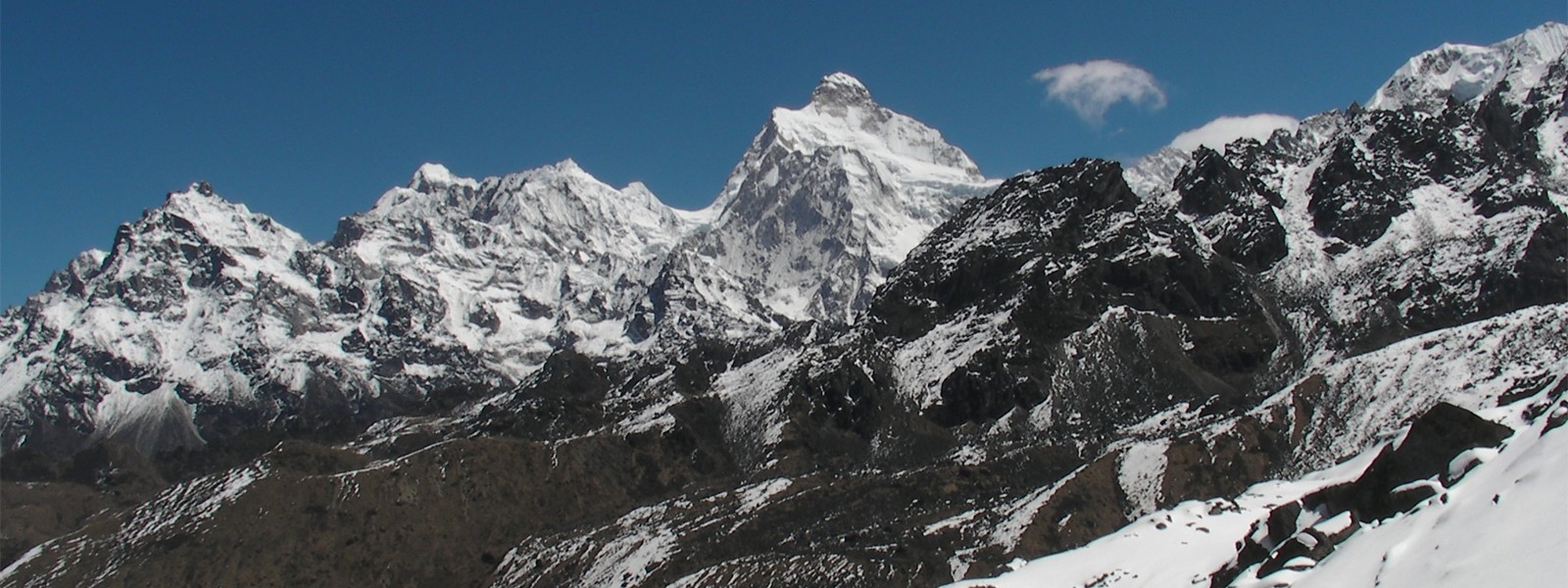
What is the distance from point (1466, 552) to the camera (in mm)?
40625

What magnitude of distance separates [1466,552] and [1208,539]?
2201 inches

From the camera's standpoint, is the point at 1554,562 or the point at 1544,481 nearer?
the point at 1554,562

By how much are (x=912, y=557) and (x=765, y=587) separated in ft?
68.1

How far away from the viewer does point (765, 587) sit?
177 metres

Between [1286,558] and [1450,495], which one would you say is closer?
[1450,495]

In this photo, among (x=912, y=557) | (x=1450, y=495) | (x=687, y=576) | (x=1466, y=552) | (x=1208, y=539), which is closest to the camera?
(x=1466, y=552)

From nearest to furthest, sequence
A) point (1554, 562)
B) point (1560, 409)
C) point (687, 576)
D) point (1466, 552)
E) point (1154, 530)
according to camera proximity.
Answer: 1. point (1554, 562)
2. point (1466, 552)
3. point (1560, 409)
4. point (1154, 530)
5. point (687, 576)

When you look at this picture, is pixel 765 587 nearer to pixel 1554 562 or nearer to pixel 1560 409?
pixel 1560 409

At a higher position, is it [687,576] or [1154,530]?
[687,576]

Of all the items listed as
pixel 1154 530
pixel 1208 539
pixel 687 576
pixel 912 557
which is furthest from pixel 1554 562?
pixel 687 576

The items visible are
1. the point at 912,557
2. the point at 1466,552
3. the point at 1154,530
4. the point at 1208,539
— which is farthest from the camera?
the point at 912,557

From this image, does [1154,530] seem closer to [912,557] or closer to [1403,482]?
[1403,482]

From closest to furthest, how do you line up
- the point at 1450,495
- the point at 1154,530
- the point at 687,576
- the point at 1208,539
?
the point at 1450,495, the point at 1208,539, the point at 1154,530, the point at 687,576

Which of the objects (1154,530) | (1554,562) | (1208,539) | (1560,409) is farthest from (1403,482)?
(1154,530)
